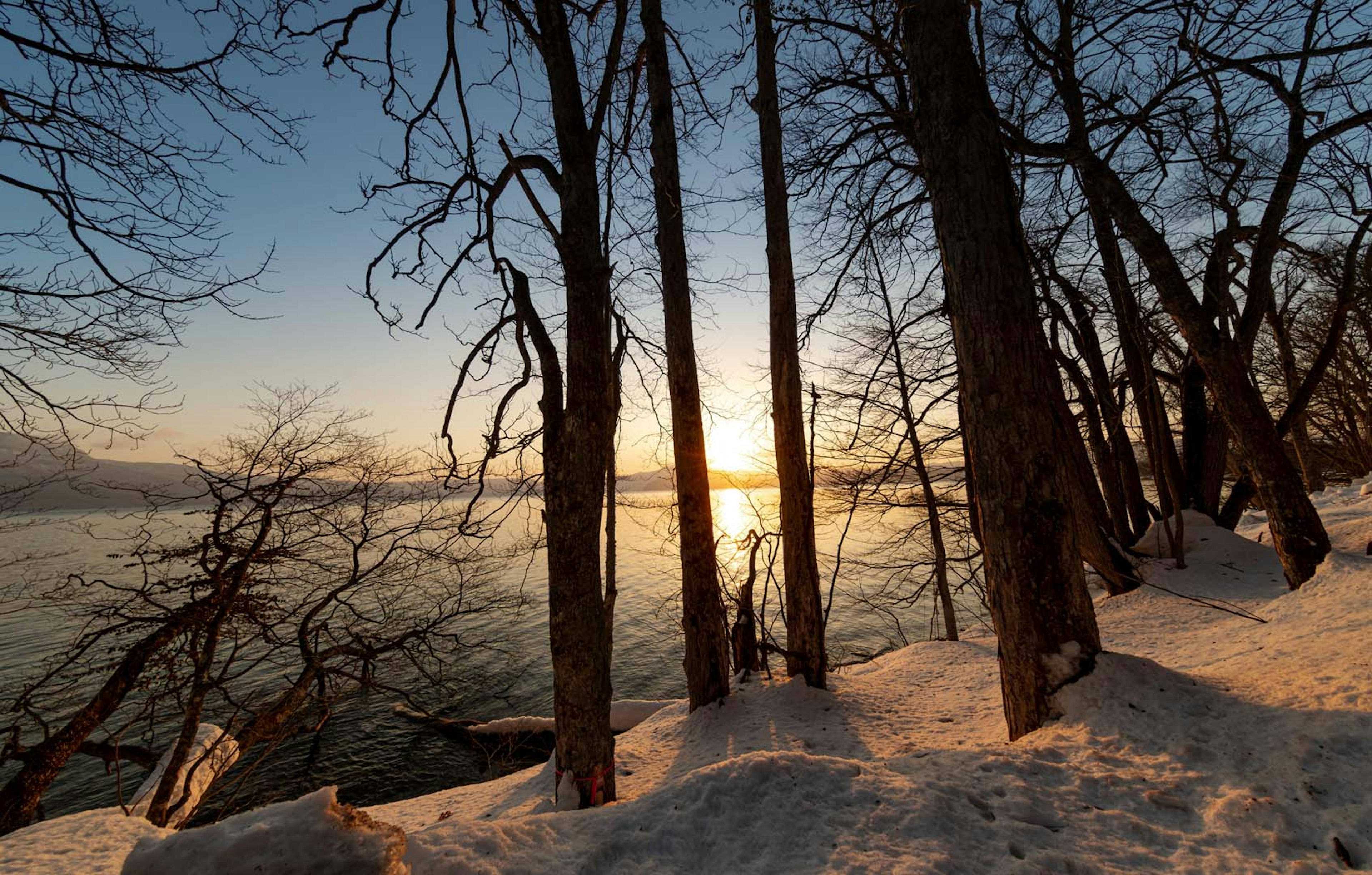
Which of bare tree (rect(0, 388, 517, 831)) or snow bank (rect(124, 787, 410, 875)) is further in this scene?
bare tree (rect(0, 388, 517, 831))

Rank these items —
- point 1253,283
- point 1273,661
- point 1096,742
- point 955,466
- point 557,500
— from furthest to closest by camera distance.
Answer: point 955,466
point 1253,283
point 557,500
point 1273,661
point 1096,742

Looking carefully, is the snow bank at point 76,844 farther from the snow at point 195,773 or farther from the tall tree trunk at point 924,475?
Result: the tall tree trunk at point 924,475

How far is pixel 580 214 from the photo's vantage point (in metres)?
3.26

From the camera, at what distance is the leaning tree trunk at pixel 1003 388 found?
8.93ft

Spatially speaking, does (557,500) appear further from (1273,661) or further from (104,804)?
(104,804)

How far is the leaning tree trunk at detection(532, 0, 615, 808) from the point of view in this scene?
3.14 m

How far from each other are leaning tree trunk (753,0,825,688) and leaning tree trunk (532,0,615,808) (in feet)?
8.92

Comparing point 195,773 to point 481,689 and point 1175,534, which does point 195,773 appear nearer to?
point 481,689

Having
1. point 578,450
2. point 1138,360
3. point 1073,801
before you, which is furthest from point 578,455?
point 1138,360

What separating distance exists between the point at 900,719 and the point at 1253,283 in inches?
259

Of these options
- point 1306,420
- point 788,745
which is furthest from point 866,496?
point 1306,420

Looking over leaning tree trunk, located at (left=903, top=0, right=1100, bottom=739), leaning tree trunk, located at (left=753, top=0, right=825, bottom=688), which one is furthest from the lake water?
leaning tree trunk, located at (left=903, top=0, right=1100, bottom=739)

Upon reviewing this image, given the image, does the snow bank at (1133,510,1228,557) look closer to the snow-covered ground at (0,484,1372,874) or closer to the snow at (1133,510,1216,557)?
the snow at (1133,510,1216,557)

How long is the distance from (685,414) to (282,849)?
14.5 ft
